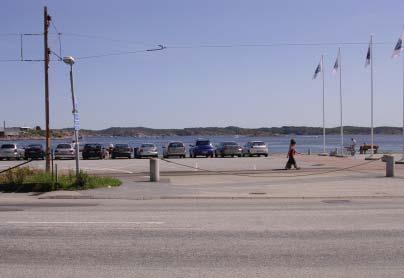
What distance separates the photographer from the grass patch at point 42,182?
66.0 ft

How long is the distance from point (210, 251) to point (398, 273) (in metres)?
2.78

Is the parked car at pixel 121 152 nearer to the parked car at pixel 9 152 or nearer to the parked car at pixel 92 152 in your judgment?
the parked car at pixel 92 152

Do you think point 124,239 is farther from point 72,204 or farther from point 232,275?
point 72,204

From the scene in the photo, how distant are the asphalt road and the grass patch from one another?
525 centimetres

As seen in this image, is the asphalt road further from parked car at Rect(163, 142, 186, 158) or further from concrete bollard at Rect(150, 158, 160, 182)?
parked car at Rect(163, 142, 186, 158)

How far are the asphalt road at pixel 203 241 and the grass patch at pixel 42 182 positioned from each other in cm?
525

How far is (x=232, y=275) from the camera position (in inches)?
284

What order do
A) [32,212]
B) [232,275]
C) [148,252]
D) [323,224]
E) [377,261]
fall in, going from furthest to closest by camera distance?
1. [32,212]
2. [323,224]
3. [148,252]
4. [377,261]
5. [232,275]

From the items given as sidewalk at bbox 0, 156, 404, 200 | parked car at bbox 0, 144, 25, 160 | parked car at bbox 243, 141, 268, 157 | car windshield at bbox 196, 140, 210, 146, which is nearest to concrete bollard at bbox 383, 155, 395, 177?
sidewalk at bbox 0, 156, 404, 200

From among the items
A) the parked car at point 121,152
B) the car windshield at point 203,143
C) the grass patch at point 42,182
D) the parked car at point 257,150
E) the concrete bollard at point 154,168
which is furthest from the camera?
the car windshield at point 203,143

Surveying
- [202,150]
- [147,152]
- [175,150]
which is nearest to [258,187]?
[175,150]

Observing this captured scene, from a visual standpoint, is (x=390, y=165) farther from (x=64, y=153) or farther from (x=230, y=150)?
(x=64, y=153)

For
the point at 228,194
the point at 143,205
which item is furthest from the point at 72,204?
the point at 228,194

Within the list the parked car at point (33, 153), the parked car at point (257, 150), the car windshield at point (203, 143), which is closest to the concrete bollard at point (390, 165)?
the parked car at point (257, 150)
